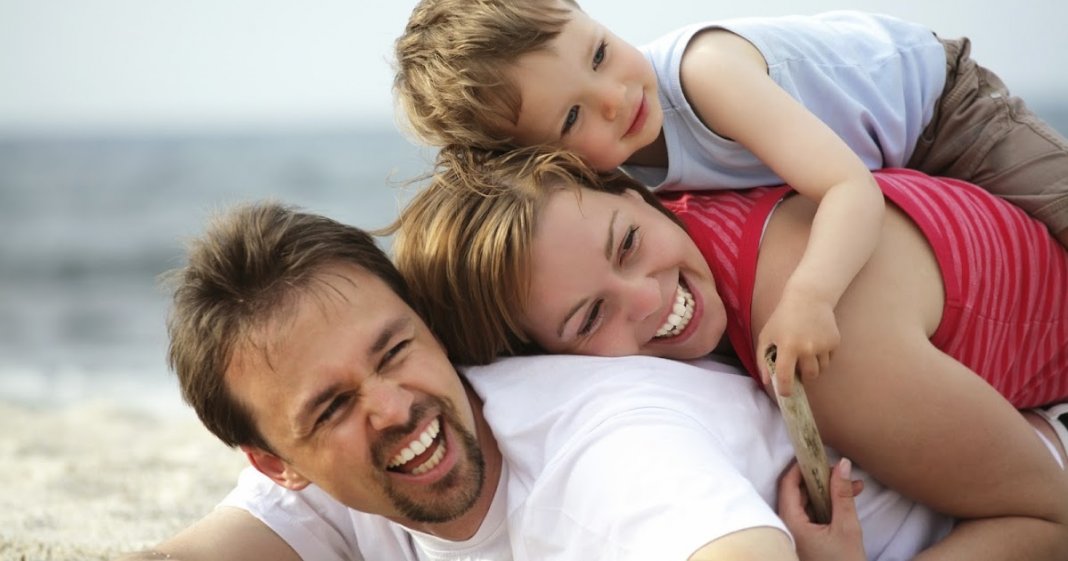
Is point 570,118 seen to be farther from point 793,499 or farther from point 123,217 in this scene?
point 123,217

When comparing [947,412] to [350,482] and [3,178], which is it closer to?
[350,482]

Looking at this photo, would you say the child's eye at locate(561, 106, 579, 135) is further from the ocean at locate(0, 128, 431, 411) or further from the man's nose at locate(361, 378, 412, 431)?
the man's nose at locate(361, 378, 412, 431)

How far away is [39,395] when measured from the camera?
29.7 feet

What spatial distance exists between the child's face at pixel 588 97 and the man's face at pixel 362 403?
0.55 m

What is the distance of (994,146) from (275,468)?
1.87m

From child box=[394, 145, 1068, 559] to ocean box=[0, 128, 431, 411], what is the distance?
407 mm

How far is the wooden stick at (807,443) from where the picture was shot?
86.3 inches

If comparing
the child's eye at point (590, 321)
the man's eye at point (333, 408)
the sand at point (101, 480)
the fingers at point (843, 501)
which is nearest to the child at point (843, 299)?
the child's eye at point (590, 321)

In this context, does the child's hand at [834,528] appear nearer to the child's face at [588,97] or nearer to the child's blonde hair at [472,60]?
the child's face at [588,97]

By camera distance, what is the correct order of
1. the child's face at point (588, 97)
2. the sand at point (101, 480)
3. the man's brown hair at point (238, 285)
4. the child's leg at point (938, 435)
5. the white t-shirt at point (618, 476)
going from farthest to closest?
the sand at point (101, 480), the child's face at point (588, 97), the man's brown hair at point (238, 285), the child's leg at point (938, 435), the white t-shirt at point (618, 476)

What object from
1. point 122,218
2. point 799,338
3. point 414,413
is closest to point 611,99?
point 799,338

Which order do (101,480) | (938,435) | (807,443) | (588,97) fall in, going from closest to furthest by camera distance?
(807,443)
(938,435)
(588,97)
(101,480)

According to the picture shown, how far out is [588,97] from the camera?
8.69 feet

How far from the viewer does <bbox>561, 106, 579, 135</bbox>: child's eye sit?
8.72 feet
